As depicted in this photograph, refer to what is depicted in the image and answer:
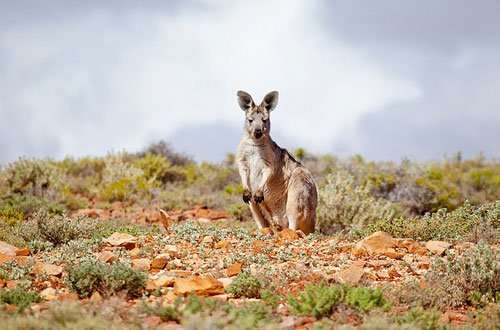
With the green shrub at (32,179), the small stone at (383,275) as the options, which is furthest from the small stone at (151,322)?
the green shrub at (32,179)

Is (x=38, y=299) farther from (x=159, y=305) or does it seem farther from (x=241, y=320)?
(x=241, y=320)

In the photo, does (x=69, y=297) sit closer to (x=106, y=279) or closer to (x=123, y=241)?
(x=106, y=279)

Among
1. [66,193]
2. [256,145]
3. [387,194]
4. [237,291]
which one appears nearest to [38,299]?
[237,291]

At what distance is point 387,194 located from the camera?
693 inches

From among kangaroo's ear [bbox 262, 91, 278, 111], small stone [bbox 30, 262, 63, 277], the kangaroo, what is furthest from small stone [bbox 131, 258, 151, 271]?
kangaroo's ear [bbox 262, 91, 278, 111]

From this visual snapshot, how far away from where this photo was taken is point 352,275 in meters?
6.75

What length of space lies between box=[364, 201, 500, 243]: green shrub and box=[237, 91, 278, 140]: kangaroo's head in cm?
242

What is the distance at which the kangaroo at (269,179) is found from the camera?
1030cm

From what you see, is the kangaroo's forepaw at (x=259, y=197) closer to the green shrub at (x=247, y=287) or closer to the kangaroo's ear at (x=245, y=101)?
the kangaroo's ear at (x=245, y=101)

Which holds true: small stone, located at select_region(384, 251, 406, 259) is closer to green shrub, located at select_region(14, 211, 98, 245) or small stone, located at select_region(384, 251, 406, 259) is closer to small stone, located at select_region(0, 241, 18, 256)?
green shrub, located at select_region(14, 211, 98, 245)

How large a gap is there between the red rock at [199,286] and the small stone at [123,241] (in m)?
2.07

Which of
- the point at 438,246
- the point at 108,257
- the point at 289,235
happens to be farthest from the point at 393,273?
the point at 108,257

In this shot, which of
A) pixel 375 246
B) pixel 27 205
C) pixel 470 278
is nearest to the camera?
pixel 470 278

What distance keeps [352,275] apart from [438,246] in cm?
195
